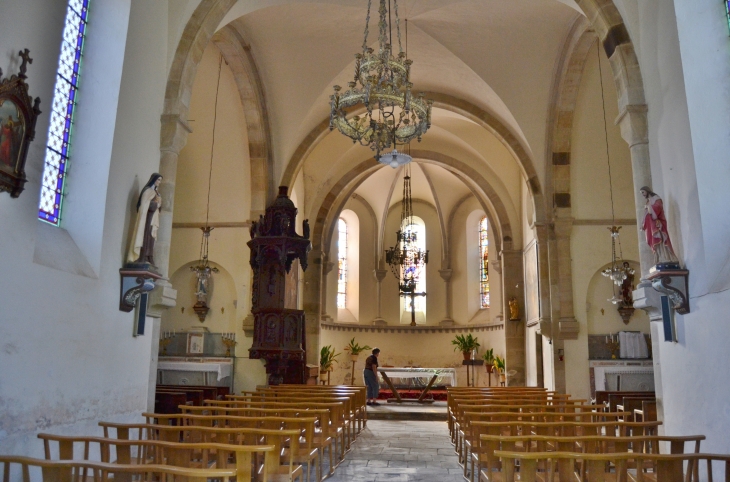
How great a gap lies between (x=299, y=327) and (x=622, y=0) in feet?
27.7

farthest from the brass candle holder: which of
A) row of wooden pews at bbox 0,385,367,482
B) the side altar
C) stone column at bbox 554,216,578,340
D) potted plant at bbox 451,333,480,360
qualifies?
potted plant at bbox 451,333,480,360

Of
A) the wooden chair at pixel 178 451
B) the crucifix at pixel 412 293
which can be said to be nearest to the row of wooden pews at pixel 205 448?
the wooden chair at pixel 178 451

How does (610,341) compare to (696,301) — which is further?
(610,341)

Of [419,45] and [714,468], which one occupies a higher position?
[419,45]

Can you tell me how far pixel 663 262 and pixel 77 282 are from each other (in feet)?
21.5

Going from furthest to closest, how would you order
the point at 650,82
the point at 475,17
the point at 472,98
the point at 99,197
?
the point at 472,98, the point at 475,17, the point at 650,82, the point at 99,197

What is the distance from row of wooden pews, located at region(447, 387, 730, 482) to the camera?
4457mm

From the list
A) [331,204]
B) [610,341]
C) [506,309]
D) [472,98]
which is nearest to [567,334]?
[610,341]

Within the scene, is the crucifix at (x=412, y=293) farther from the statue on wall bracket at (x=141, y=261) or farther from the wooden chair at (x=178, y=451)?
the wooden chair at (x=178, y=451)

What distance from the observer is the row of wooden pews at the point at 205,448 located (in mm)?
4238

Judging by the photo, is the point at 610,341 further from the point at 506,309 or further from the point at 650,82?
the point at 650,82

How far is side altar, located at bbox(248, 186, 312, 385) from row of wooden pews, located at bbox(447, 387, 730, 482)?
12.9ft

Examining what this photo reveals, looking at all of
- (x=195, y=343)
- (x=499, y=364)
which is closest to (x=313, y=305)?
(x=195, y=343)

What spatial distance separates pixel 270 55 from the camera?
13.9 m
